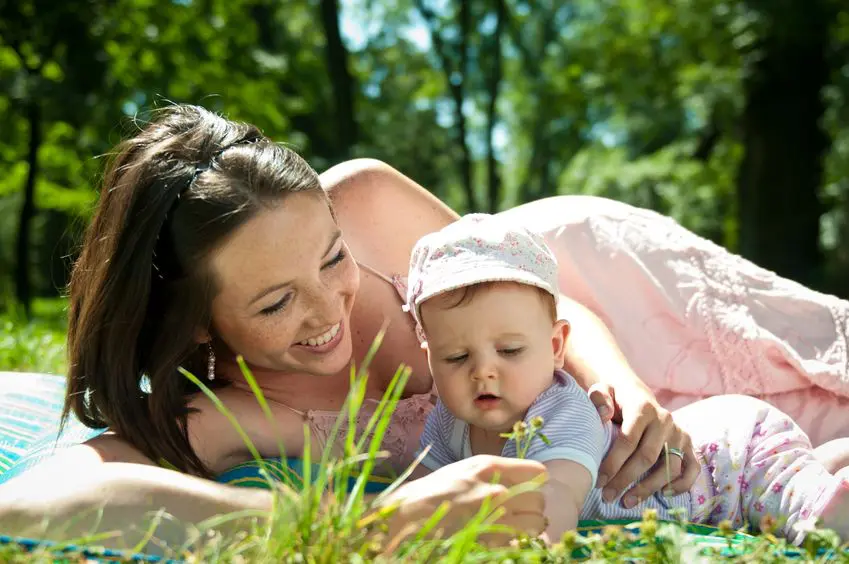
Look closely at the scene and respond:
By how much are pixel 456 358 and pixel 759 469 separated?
90 cm

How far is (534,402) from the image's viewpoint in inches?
103

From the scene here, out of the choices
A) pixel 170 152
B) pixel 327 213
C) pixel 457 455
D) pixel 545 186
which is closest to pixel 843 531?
pixel 457 455

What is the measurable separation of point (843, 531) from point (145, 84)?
12.8 meters

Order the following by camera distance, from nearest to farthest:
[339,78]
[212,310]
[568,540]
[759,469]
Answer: [568,540] → [759,469] → [212,310] → [339,78]

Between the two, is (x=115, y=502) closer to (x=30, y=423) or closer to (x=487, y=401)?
(x=487, y=401)

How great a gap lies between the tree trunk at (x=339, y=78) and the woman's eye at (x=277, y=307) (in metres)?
14.1

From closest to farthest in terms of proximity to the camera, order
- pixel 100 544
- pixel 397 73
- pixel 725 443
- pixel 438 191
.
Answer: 1. pixel 100 544
2. pixel 725 443
3. pixel 397 73
4. pixel 438 191

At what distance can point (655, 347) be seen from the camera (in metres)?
3.68

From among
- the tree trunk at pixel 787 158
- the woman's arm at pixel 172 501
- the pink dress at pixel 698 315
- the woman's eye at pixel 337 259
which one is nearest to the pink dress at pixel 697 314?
the pink dress at pixel 698 315

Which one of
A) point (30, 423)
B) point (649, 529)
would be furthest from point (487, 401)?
point (30, 423)

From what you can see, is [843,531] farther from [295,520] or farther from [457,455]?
[295,520]

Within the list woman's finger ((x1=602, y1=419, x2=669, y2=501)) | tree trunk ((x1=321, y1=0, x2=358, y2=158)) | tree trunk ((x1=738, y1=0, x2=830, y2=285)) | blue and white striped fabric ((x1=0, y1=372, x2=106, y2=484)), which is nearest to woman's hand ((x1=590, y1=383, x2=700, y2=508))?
woman's finger ((x1=602, y1=419, x2=669, y2=501))

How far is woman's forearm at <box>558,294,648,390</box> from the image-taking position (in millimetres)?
2965

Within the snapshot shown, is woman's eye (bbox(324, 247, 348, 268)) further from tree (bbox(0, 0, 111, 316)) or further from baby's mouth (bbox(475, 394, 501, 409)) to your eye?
tree (bbox(0, 0, 111, 316))
